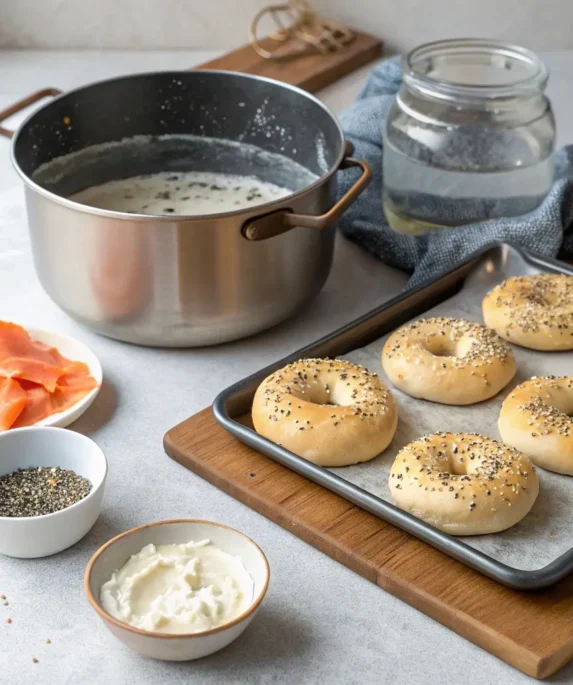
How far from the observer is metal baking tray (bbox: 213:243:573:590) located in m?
1.14

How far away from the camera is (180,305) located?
147 cm

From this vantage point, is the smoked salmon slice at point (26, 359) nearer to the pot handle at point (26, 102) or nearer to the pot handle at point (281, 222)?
the pot handle at point (281, 222)

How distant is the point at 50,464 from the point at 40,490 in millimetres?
54

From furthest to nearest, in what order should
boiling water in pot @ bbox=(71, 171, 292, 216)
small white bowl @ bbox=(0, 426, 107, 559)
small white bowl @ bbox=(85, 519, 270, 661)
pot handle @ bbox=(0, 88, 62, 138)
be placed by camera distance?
1. pot handle @ bbox=(0, 88, 62, 138)
2. boiling water in pot @ bbox=(71, 171, 292, 216)
3. small white bowl @ bbox=(0, 426, 107, 559)
4. small white bowl @ bbox=(85, 519, 270, 661)

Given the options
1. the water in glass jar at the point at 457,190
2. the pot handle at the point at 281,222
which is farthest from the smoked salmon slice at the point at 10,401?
the water in glass jar at the point at 457,190

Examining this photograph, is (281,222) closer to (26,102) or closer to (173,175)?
→ (173,175)

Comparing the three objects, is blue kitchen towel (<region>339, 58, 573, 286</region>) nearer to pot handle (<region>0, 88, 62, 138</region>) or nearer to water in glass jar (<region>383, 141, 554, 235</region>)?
water in glass jar (<region>383, 141, 554, 235</region>)

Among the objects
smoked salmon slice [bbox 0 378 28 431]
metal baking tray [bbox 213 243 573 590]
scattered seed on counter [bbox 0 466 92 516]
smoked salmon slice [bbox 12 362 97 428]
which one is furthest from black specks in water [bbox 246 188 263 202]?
scattered seed on counter [bbox 0 466 92 516]

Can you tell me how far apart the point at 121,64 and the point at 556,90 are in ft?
3.57

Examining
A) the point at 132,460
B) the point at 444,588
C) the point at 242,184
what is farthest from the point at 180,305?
the point at 444,588

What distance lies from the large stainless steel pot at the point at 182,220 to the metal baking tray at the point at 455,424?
13 cm

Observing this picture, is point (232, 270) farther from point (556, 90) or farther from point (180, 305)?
point (556, 90)

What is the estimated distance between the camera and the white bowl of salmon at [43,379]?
137 cm

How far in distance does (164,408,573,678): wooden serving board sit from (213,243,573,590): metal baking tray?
19 millimetres
